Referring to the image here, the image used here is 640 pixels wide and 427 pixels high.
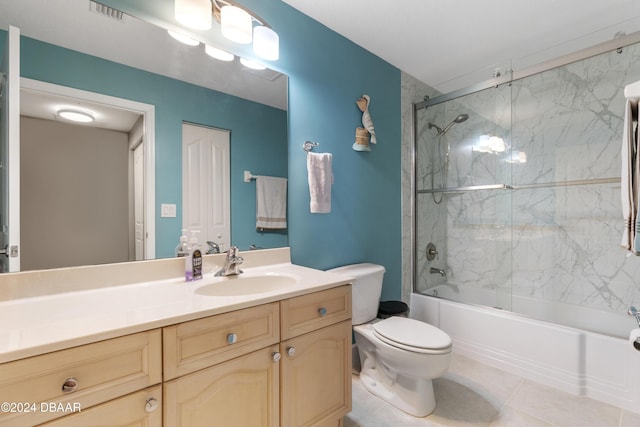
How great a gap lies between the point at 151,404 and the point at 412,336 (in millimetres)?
1240

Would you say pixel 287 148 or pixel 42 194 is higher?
pixel 287 148

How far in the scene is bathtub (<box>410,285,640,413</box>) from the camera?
62.1 inches

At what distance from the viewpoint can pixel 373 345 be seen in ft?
5.76

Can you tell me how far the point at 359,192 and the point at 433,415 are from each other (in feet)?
4.63

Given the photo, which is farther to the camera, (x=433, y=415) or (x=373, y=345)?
(x=373, y=345)

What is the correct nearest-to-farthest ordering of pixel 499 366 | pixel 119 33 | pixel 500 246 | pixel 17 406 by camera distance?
pixel 17 406 → pixel 119 33 → pixel 499 366 → pixel 500 246

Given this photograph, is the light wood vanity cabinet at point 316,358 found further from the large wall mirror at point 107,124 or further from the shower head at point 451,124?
the shower head at point 451,124

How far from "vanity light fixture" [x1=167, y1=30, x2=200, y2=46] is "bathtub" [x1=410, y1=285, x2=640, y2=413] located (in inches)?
96.5

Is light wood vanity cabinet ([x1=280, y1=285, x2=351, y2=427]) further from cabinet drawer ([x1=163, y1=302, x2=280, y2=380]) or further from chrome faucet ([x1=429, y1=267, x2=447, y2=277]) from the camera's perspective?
chrome faucet ([x1=429, y1=267, x2=447, y2=277])

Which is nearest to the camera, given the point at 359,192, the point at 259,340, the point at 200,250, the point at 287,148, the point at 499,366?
the point at 259,340

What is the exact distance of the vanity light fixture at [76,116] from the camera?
108cm

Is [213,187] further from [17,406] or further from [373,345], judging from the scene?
[373,345]

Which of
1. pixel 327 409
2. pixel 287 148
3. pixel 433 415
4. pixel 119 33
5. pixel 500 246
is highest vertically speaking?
pixel 119 33

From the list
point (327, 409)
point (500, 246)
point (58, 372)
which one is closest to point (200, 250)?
point (58, 372)
